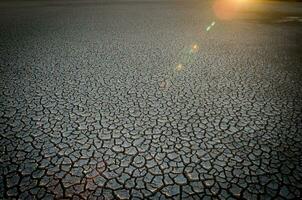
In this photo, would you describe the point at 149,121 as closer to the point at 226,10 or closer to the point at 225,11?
the point at 225,11

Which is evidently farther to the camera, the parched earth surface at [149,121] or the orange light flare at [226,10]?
the orange light flare at [226,10]

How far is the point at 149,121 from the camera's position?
1.75 metres

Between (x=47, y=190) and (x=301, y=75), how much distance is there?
2.70 metres

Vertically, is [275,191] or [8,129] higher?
[8,129]

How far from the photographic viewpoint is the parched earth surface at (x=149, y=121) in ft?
3.97

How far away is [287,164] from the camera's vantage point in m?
1.34

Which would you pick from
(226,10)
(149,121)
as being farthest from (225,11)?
(149,121)

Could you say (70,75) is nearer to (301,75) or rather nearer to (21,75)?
(21,75)

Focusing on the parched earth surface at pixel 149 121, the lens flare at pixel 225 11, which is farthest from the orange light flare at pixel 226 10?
the parched earth surface at pixel 149 121

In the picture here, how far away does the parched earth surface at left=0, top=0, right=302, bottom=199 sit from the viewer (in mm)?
1209

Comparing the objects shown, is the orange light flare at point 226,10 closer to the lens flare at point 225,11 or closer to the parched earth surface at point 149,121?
the lens flare at point 225,11

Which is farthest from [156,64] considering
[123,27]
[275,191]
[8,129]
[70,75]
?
[123,27]

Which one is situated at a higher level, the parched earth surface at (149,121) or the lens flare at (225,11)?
the lens flare at (225,11)

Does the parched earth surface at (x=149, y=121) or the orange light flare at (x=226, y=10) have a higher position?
the orange light flare at (x=226, y=10)
